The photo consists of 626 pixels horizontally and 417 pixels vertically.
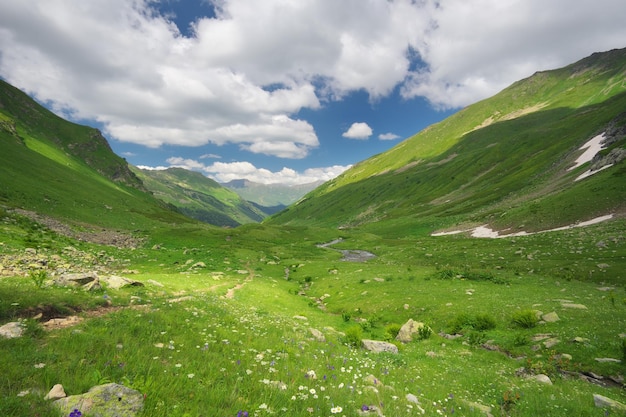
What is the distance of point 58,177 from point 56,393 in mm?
116061

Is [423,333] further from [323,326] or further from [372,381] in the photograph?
[372,381]

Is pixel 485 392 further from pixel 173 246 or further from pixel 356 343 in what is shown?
pixel 173 246

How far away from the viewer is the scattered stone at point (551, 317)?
59.0ft

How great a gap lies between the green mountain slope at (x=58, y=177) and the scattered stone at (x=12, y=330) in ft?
208

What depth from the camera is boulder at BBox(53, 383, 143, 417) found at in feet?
15.0

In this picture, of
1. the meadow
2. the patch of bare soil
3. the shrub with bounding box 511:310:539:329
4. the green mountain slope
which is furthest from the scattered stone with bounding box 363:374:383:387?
the green mountain slope

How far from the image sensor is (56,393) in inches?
195

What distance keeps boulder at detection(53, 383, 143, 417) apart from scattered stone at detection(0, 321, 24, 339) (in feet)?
14.6

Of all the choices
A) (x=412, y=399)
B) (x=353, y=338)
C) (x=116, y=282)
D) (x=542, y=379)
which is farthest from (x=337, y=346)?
(x=116, y=282)

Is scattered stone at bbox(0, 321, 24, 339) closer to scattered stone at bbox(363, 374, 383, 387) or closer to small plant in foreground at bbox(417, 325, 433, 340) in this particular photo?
scattered stone at bbox(363, 374, 383, 387)

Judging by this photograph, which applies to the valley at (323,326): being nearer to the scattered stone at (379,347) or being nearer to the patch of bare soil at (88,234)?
the scattered stone at (379,347)

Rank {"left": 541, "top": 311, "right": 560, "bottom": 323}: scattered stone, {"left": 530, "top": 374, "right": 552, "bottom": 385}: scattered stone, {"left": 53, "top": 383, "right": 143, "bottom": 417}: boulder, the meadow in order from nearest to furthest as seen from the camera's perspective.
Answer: {"left": 53, "top": 383, "right": 143, "bottom": 417}: boulder, the meadow, {"left": 530, "top": 374, "right": 552, "bottom": 385}: scattered stone, {"left": 541, "top": 311, "right": 560, "bottom": 323}: scattered stone

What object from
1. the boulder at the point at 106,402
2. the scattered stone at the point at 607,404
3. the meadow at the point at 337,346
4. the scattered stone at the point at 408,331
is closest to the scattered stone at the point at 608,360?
the meadow at the point at 337,346

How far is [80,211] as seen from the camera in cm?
6812
